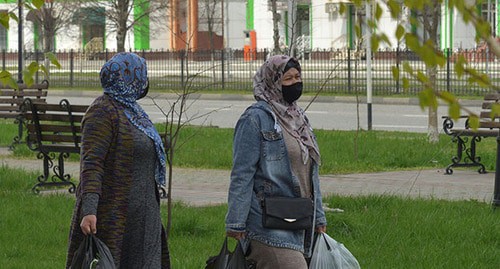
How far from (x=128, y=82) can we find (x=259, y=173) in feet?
2.77

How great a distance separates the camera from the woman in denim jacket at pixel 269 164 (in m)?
6.40

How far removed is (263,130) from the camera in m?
6.46

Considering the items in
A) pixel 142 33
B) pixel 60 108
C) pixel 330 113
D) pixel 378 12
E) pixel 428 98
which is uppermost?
pixel 142 33

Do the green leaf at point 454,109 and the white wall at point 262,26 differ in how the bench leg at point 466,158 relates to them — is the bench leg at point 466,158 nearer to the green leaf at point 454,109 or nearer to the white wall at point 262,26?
the green leaf at point 454,109

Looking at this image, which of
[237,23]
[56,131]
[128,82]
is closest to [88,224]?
[128,82]

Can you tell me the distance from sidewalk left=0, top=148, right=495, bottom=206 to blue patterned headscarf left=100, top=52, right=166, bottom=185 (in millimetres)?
Answer: 5595

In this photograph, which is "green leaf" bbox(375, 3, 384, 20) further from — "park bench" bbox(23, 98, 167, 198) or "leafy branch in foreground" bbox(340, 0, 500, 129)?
"park bench" bbox(23, 98, 167, 198)

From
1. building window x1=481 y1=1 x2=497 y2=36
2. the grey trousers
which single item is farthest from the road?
the grey trousers

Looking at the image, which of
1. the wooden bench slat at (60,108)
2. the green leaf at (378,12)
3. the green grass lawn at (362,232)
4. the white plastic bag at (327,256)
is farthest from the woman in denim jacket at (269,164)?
the wooden bench slat at (60,108)

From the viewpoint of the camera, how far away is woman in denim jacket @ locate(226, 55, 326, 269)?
6.40 meters

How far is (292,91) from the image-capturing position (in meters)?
6.42

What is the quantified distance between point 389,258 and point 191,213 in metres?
2.49

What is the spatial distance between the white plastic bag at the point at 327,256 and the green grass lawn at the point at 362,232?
80.8 inches

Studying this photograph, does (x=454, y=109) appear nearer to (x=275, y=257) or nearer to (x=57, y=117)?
(x=275, y=257)
